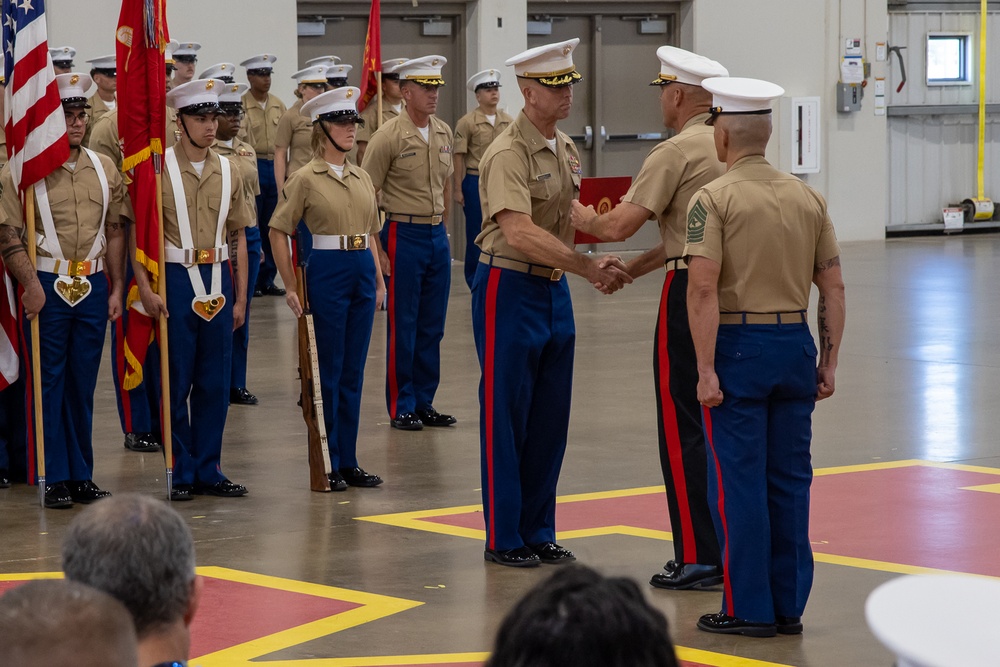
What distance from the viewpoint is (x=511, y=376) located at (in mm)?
5797

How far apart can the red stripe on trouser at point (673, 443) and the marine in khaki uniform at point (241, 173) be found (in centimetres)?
365

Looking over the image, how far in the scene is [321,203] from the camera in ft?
24.2

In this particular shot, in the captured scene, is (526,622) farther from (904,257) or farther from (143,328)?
(904,257)

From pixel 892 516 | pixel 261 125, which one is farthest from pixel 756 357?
pixel 261 125

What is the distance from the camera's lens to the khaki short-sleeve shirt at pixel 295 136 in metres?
13.3

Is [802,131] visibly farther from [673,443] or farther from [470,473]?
[673,443]

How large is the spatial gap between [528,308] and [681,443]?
76 cm

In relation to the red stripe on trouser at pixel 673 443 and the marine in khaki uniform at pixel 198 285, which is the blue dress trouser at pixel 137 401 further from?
the red stripe on trouser at pixel 673 443

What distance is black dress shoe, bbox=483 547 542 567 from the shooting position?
5.82m

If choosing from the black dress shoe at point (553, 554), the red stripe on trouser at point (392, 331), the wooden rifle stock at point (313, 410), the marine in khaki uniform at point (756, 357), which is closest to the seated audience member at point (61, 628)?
the marine in khaki uniform at point (756, 357)

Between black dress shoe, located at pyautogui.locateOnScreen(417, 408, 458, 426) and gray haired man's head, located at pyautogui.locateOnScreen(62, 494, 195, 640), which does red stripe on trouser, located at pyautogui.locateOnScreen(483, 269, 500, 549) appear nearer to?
black dress shoe, located at pyautogui.locateOnScreen(417, 408, 458, 426)

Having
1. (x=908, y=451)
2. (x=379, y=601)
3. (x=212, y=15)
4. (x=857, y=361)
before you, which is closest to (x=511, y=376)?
(x=379, y=601)

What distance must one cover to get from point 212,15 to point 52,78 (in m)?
9.45

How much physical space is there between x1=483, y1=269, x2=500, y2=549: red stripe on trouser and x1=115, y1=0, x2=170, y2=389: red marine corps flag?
1.83 m
